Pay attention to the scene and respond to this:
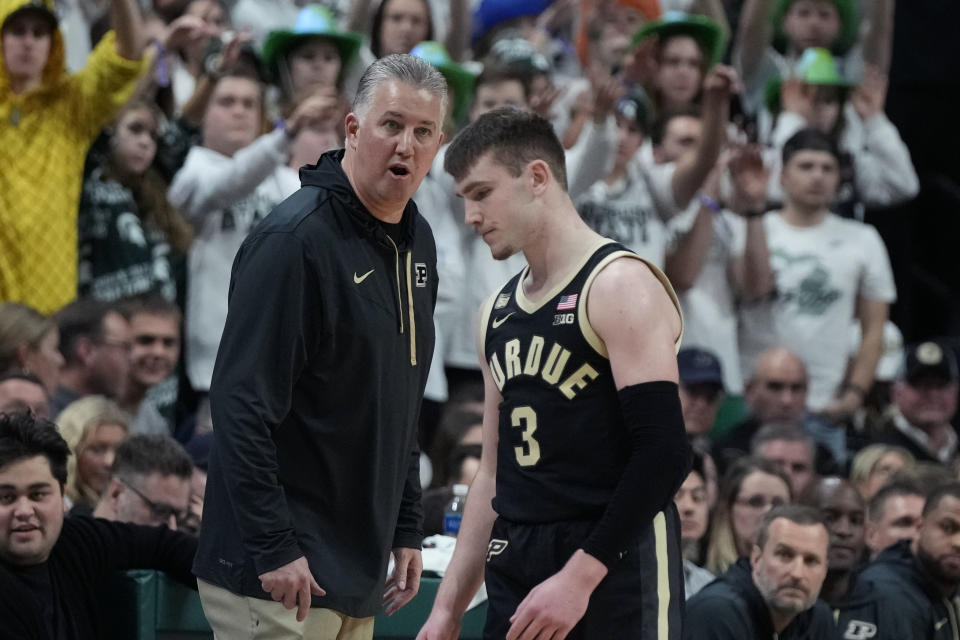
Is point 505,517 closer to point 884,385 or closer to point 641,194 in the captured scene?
point 641,194

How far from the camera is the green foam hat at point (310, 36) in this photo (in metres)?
8.23

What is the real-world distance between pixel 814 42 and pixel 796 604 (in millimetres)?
5418

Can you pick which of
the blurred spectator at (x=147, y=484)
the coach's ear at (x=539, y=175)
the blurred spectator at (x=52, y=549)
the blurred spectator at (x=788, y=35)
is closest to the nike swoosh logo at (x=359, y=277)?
the coach's ear at (x=539, y=175)

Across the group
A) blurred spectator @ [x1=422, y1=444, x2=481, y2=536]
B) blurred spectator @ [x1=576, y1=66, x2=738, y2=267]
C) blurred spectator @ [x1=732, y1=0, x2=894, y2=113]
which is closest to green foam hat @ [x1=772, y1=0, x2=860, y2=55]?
blurred spectator @ [x1=732, y1=0, x2=894, y2=113]

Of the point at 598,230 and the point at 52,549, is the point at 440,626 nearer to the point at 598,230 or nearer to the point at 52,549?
the point at 52,549

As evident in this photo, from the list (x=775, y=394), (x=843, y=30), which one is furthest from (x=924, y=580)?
(x=843, y=30)

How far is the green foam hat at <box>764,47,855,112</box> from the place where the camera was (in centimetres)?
970

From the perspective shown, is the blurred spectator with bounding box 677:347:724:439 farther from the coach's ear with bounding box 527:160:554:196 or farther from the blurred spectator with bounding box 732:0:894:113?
the coach's ear with bounding box 527:160:554:196

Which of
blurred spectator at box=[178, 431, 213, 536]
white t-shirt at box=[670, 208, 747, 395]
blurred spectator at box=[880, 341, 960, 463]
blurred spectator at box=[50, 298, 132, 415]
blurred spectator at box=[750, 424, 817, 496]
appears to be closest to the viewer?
blurred spectator at box=[178, 431, 213, 536]

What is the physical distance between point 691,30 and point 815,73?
98 centimetres

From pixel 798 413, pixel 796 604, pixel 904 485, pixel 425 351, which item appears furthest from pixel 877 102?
pixel 425 351

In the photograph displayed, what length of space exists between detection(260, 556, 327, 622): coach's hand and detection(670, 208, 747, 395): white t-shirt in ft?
17.7

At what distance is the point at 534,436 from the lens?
12.0ft

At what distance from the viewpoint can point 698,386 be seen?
26.4 ft
